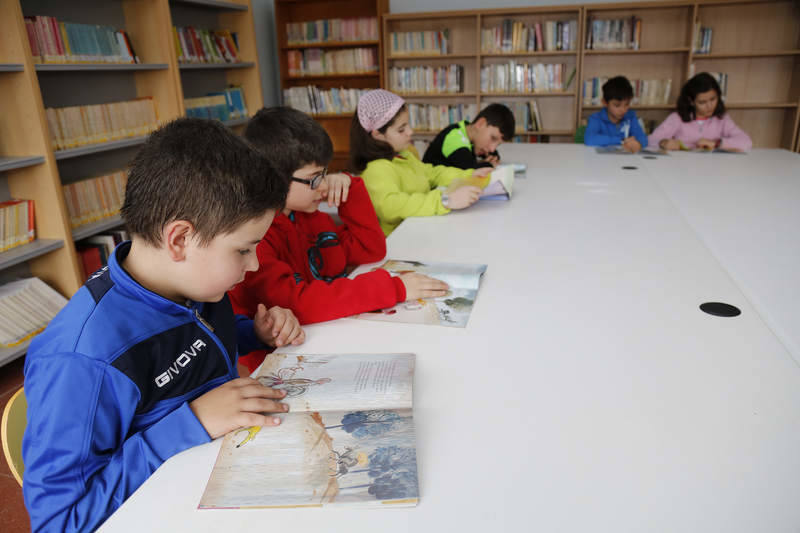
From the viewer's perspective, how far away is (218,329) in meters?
0.95

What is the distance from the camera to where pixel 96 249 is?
2.87 metres

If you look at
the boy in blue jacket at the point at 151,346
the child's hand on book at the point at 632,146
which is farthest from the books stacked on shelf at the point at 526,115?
the boy in blue jacket at the point at 151,346

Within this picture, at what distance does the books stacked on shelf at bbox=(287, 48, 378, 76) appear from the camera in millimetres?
5094

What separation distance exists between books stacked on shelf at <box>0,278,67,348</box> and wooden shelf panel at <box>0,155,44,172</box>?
0.54 meters

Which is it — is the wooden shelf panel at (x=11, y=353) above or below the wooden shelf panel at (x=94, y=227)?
below

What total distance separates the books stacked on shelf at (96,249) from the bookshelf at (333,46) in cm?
243

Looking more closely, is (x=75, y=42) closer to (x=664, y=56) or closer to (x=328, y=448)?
(x=328, y=448)

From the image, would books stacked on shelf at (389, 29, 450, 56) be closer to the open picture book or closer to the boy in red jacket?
the boy in red jacket

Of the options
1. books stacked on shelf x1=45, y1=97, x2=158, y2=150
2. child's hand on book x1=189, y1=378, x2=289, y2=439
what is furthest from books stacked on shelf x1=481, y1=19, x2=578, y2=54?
child's hand on book x1=189, y1=378, x2=289, y2=439

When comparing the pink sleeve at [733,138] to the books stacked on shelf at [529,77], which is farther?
the books stacked on shelf at [529,77]

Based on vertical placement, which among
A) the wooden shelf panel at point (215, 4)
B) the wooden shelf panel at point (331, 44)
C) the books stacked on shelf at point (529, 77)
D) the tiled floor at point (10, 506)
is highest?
the wooden shelf panel at point (215, 4)

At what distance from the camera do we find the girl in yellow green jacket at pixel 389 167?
1.93 metres

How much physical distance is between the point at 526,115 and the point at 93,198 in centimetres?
366

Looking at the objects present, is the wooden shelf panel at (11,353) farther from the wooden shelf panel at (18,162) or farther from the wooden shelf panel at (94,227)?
the wooden shelf panel at (18,162)
